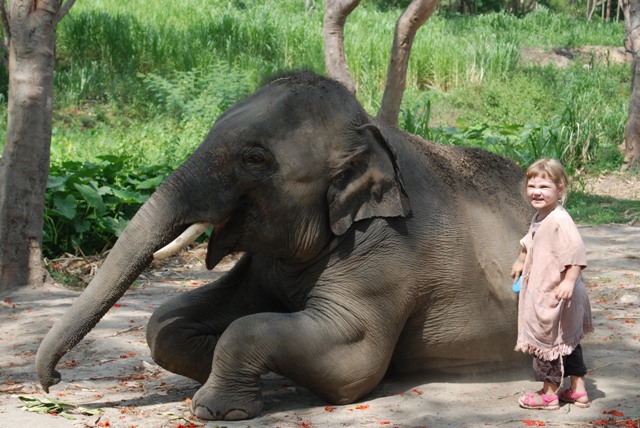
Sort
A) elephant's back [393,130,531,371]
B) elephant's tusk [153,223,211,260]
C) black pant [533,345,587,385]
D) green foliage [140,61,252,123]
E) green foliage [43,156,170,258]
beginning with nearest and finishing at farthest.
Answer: elephant's tusk [153,223,211,260] → black pant [533,345,587,385] → elephant's back [393,130,531,371] → green foliage [43,156,170,258] → green foliage [140,61,252,123]

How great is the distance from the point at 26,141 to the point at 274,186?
10.8 ft

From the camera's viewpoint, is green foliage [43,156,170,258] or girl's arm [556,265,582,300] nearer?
girl's arm [556,265,582,300]

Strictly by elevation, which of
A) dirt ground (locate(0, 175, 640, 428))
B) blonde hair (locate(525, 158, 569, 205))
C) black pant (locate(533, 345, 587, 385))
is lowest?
dirt ground (locate(0, 175, 640, 428))

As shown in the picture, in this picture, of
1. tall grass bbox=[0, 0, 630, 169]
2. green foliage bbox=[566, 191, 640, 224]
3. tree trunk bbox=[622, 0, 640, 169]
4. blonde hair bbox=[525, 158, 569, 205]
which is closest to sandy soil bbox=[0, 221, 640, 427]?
blonde hair bbox=[525, 158, 569, 205]

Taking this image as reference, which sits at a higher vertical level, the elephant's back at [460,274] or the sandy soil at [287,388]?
the elephant's back at [460,274]

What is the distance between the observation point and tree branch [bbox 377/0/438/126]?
999 cm

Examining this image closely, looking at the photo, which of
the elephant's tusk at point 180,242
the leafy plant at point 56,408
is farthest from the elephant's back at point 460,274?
the leafy plant at point 56,408

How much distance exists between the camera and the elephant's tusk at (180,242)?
4.14 m

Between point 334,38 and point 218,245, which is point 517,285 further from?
point 334,38

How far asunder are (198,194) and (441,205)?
1342mm

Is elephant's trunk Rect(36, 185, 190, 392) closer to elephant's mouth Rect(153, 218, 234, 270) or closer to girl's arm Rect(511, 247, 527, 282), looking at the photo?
elephant's mouth Rect(153, 218, 234, 270)

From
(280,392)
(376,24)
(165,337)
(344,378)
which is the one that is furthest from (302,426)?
(376,24)

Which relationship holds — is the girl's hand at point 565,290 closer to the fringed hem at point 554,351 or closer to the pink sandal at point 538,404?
the fringed hem at point 554,351

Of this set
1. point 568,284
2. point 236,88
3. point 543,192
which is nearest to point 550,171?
point 543,192
